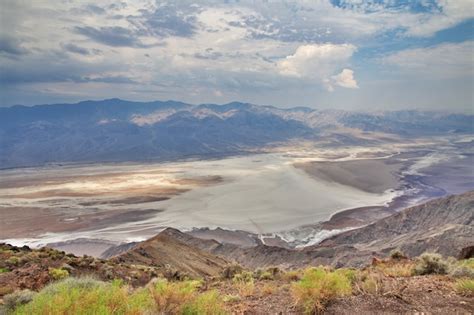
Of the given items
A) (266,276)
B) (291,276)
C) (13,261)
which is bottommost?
(266,276)

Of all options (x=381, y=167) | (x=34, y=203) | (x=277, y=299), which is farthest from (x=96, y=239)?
(x=381, y=167)

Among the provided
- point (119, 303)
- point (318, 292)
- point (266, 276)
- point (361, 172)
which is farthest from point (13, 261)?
point (361, 172)

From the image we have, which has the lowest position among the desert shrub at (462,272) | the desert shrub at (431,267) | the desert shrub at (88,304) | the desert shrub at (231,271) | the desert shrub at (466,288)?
the desert shrub at (231,271)

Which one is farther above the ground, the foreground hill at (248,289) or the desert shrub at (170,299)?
the desert shrub at (170,299)

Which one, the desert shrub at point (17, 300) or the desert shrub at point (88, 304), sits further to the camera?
the desert shrub at point (17, 300)

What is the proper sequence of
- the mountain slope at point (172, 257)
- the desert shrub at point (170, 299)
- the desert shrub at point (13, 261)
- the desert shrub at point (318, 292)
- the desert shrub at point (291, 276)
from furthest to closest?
the mountain slope at point (172, 257) < the desert shrub at point (13, 261) < the desert shrub at point (291, 276) < the desert shrub at point (318, 292) < the desert shrub at point (170, 299)

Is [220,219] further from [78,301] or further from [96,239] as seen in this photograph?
[78,301]

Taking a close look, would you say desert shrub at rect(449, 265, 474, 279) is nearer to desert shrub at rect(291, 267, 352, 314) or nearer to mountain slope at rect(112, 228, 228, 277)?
desert shrub at rect(291, 267, 352, 314)

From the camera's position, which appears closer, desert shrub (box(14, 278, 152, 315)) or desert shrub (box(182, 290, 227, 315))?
desert shrub (box(14, 278, 152, 315))

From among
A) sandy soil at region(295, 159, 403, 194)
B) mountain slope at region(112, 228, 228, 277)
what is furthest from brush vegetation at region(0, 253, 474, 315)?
sandy soil at region(295, 159, 403, 194)

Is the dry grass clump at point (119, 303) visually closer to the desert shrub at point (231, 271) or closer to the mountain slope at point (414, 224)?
the desert shrub at point (231, 271)

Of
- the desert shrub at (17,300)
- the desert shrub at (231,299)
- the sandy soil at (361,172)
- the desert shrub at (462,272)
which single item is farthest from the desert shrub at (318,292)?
the sandy soil at (361,172)

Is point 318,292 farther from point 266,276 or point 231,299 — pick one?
point 266,276

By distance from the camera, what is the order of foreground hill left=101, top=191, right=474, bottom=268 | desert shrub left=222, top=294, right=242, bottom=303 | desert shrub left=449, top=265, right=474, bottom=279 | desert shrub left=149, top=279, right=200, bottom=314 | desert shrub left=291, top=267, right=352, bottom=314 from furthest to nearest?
foreground hill left=101, top=191, right=474, bottom=268 < desert shrub left=449, top=265, right=474, bottom=279 < desert shrub left=222, top=294, right=242, bottom=303 < desert shrub left=291, top=267, right=352, bottom=314 < desert shrub left=149, top=279, right=200, bottom=314
